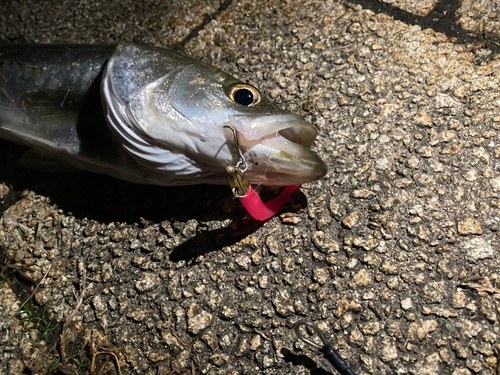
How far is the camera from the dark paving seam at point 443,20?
2.55 m

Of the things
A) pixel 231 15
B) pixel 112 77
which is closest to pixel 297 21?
pixel 231 15

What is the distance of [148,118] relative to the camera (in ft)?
6.33

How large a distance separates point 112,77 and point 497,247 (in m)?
2.35

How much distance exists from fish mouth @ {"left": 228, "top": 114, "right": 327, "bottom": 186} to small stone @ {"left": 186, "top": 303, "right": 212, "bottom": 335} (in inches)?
33.9

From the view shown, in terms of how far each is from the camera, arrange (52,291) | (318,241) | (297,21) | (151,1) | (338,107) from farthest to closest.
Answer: (151,1), (297,21), (338,107), (52,291), (318,241)

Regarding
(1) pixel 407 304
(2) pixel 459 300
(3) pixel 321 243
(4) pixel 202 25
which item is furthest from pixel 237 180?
(4) pixel 202 25

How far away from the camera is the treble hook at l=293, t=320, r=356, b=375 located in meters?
1.81

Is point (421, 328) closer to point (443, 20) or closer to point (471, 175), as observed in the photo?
point (471, 175)

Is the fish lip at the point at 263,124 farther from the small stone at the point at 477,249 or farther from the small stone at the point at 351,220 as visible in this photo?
the small stone at the point at 477,249

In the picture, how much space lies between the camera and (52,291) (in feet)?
7.61

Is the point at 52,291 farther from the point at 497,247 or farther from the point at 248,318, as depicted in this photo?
the point at 497,247

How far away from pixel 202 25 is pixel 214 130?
1559 millimetres

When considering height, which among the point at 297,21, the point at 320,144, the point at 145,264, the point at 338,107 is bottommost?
the point at 145,264

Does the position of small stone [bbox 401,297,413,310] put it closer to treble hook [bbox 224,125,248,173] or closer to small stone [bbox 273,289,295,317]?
small stone [bbox 273,289,295,317]
